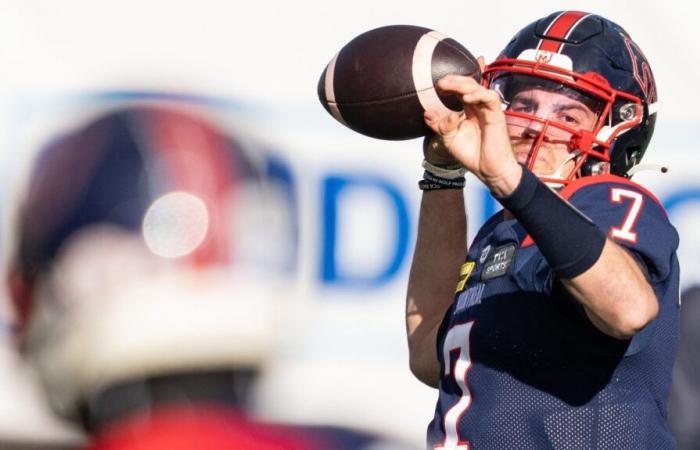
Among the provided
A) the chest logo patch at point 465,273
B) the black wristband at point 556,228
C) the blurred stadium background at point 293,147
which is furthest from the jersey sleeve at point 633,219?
the blurred stadium background at point 293,147

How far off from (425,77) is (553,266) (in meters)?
0.54

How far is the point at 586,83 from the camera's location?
2.03 meters

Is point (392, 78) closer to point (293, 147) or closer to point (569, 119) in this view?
point (569, 119)

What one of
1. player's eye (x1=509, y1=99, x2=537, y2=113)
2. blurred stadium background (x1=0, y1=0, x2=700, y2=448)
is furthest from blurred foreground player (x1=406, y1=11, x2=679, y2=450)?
blurred stadium background (x1=0, y1=0, x2=700, y2=448)

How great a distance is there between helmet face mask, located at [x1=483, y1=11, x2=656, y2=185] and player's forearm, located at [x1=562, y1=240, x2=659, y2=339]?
14.7 inches

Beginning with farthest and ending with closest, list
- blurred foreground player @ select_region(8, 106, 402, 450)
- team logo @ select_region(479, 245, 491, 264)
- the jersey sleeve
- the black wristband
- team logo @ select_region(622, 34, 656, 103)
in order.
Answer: blurred foreground player @ select_region(8, 106, 402, 450) < team logo @ select_region(622, 34, 656, 103) < team logo @ select_region(479, 245, 491, 264) < the jersey sleeve < the black wristband

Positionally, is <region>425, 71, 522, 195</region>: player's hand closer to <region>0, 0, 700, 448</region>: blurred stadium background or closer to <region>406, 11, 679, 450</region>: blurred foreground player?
<region>406, 11, 679, 450</region>: blurred foreground player

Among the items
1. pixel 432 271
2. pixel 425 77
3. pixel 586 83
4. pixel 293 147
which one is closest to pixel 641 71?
pixel 586 83

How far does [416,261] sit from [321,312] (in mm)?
802

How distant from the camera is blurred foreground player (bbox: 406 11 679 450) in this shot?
62.8 inches

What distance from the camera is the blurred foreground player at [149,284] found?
2.96 meters

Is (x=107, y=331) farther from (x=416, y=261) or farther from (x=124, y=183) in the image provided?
(x=416, y=261)

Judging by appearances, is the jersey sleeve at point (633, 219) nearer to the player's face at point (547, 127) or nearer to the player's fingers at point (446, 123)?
the player's face at point (547, 127)

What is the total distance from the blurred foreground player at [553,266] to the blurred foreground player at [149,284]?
84cm
